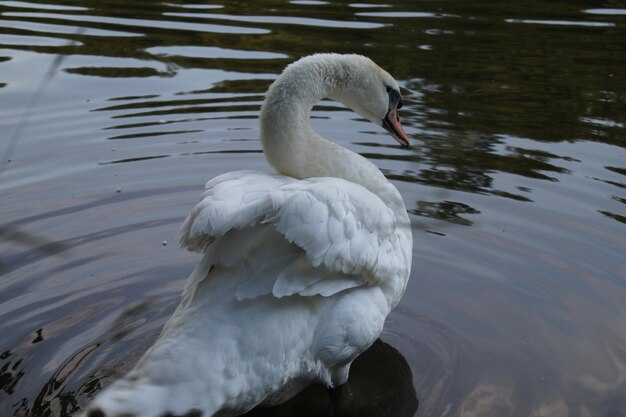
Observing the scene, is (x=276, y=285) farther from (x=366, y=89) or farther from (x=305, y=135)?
(x=366, y=89)

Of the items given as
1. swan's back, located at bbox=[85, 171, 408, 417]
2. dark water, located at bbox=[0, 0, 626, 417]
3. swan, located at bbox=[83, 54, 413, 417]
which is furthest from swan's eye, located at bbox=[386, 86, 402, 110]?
swan's back, located at bbox=[85, 171, 408, 417]

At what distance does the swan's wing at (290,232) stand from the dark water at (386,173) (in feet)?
1.72

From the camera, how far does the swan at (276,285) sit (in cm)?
309

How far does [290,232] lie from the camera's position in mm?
3211

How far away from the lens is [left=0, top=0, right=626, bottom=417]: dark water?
12.9 feet

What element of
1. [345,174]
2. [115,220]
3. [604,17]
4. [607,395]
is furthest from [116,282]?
[604,17]

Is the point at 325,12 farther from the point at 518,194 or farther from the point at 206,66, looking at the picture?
the point at 518,194

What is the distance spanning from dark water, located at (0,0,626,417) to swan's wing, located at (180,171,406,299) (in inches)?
20.7

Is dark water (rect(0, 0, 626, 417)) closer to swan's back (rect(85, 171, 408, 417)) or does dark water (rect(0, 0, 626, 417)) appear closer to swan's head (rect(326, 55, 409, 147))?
swan's head (rect(326, 55, 409, 147))

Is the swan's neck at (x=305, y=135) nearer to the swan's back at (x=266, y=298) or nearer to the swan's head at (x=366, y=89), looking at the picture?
the swan's head at (x=366, y=89)

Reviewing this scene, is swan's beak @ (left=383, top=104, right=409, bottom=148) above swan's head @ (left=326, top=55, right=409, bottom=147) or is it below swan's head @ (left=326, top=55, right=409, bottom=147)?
below

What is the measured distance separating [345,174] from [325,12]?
6840 mm

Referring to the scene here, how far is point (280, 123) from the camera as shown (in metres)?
3.88

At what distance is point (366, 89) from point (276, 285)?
56.5 inches
